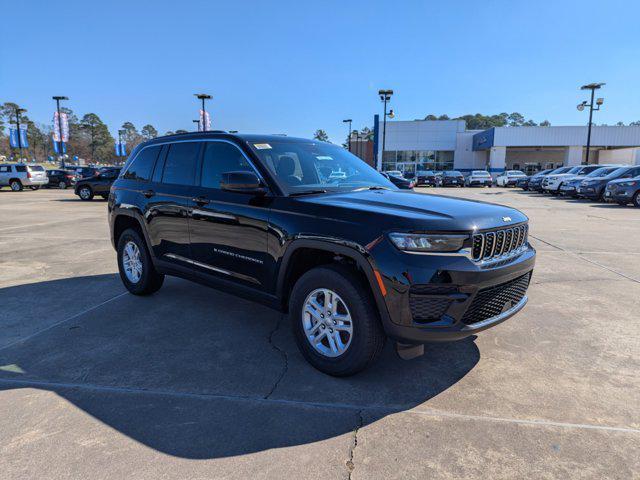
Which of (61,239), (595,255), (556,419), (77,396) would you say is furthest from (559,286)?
(61,239)

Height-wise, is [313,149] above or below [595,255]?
above

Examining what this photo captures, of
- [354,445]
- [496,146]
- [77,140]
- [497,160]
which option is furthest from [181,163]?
[77,140]

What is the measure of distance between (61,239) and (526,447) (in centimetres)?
1016

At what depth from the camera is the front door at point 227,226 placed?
370 cm

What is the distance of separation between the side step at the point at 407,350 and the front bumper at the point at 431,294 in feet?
0.37

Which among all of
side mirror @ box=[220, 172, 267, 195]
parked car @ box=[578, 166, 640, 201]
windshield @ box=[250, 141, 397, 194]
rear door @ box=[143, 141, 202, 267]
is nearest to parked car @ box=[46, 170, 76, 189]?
rear door @ box=[143, 141, 202, 267]

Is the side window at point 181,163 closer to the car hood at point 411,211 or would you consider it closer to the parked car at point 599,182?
the car hood at point 411,211

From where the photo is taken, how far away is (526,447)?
2.53 m

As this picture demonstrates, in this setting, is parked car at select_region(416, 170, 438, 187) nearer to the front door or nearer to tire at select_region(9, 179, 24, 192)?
tire at select_region(9, 179, 24, 192)

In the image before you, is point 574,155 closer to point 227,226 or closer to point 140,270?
point 140,270

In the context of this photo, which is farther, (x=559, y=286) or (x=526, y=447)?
(x=559, y=286)

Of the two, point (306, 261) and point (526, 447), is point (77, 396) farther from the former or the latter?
point (526, 447)

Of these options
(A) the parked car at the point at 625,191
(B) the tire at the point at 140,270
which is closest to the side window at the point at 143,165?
(B) the tire at the point at 140,270

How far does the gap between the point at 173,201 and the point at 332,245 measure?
2.26 meters
